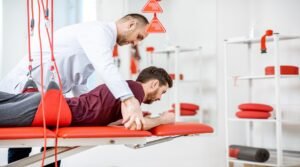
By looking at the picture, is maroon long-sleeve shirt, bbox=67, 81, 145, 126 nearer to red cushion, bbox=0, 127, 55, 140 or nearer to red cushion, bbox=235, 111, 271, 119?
red cushion, bbox=0, 127, 55, 140

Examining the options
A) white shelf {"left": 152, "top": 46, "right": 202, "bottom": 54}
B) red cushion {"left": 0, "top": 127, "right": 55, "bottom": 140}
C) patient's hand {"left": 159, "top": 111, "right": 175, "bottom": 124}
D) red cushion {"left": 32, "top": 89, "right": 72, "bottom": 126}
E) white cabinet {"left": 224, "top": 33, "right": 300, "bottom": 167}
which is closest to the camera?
red cushion {"left": 0, "top": 127, "right": 55, "bottom": 140}

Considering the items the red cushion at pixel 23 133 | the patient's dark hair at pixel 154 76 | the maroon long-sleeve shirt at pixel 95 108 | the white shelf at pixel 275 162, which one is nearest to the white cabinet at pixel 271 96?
the white shelf at pixel 275 162

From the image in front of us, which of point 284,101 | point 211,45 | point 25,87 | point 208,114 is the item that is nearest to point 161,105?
point 208,114

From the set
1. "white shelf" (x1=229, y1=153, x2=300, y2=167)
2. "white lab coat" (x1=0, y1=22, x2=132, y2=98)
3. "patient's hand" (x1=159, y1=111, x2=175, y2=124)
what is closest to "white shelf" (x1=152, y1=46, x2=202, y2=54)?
"white shelf" (x1=229, y1=153, x2=300, y2=167)

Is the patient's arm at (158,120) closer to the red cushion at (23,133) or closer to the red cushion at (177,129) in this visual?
the red cushion at (177,129)

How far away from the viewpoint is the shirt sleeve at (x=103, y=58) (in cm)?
165

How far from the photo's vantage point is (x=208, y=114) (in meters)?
4.64

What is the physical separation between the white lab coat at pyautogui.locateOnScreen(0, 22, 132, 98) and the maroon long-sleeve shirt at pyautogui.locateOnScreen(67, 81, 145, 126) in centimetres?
8

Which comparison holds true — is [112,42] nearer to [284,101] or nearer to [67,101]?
[67,101]

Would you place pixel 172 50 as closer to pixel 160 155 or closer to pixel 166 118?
pixel 160 155

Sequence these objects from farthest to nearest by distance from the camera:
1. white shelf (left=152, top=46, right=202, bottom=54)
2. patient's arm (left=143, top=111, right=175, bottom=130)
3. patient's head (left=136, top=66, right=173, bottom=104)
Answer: white shelf (left=152, top=46, right=202, bottom=54) → patient's head (left=136, top=66, right=173, bottom=104) → patient's arm (left=143, top=111, right=175, bottom=130)

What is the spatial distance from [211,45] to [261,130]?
3.51ft

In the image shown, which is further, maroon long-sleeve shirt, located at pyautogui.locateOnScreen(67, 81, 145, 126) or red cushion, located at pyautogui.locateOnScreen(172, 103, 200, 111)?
red cushion, located at pyautogui.locateOnScreen(172, 103, 200, 111)

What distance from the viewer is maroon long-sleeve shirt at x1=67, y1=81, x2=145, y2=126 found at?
1.70 m
